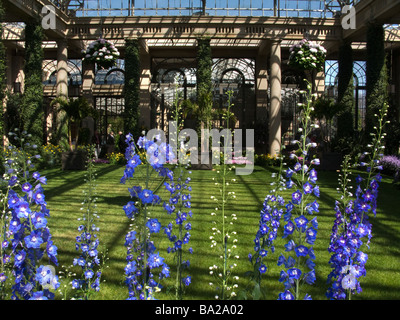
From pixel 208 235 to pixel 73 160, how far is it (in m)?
8.87

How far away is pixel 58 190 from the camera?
26.6ft

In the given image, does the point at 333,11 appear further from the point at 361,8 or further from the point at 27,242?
the point at 27,242

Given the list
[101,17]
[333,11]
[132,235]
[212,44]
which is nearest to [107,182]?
[132,235]

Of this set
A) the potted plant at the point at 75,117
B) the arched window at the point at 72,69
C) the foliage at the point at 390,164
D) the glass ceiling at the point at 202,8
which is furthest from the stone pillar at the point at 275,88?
the arched window at the point at 72,69

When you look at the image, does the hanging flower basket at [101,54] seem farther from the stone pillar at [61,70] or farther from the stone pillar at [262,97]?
the stone pillar at [262,97]

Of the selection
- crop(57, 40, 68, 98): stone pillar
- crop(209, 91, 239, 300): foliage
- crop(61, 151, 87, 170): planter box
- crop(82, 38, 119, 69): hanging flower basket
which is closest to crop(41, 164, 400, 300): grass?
crop(209, 91, 239, 300): foliage

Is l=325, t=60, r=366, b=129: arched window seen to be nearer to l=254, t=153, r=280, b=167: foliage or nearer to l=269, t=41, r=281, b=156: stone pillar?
l=269, t=41, r=281, b=156: stone pillar

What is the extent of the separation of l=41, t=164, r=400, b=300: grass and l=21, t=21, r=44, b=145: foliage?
16.5 ft

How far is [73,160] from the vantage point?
40.9 ft

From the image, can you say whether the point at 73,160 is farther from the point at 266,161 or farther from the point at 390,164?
the point at 390,164

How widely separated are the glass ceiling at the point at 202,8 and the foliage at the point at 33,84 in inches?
137

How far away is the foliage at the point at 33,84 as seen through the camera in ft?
44.0

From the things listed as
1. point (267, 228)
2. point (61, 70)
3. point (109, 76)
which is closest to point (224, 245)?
point (267, 228)

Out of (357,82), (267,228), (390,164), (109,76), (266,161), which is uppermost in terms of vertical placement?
(109,76)
